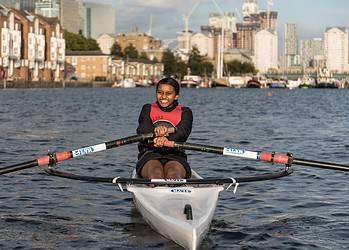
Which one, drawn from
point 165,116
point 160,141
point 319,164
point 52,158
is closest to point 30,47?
point 165,116

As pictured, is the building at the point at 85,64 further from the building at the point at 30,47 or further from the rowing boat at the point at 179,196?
the rowing boat at the point at 179,196

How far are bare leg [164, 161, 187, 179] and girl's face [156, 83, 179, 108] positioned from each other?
1.19 m

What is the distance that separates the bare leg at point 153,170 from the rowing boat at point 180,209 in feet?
1.88

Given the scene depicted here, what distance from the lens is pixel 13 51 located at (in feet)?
473

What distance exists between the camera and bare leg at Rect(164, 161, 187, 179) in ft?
40.4

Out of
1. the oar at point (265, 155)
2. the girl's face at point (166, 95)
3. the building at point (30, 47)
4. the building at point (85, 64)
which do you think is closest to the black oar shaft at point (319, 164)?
the oar at point (265, 155)

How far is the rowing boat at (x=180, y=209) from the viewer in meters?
10.1

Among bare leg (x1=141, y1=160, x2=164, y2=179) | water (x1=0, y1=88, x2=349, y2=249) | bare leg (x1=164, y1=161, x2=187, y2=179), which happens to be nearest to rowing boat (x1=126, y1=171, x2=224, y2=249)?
water (x1=0, y1=88, x2=349, y2=249)

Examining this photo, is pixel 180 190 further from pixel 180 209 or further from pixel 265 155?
pixel 265 155

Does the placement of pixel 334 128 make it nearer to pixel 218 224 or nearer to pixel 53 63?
pixel 218 224

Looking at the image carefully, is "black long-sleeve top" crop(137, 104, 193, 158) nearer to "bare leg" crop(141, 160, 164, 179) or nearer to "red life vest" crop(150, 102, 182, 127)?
"red life vest" crop(150, 102, 182, 127)

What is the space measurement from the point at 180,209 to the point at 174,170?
65.5 inches

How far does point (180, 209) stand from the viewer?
425 inches

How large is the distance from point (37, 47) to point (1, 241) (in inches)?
5927
